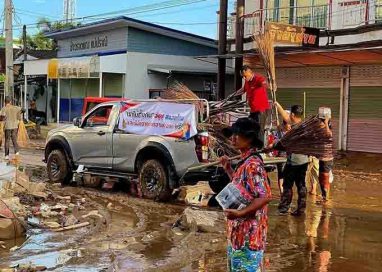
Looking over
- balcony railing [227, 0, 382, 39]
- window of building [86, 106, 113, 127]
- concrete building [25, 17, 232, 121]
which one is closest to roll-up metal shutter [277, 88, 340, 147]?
balcony railing [227, 0, 382, 39]

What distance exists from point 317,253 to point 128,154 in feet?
16.7

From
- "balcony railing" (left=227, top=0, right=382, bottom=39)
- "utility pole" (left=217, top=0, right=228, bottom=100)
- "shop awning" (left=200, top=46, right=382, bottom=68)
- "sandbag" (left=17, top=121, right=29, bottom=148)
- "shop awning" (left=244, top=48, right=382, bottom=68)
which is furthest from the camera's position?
"utility pole" (left=217, top=0, right=228, bottom=100)

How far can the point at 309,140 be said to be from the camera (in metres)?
5.68

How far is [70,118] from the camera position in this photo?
97.7ft

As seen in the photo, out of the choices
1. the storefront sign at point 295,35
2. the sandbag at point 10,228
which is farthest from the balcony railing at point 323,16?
the sandbag at point 10,228

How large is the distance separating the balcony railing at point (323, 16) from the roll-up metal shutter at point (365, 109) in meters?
1.48

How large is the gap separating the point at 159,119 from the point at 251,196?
6738mm

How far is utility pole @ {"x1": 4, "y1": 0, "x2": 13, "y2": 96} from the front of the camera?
25500 millimetres

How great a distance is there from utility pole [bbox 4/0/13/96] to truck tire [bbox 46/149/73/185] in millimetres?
13273

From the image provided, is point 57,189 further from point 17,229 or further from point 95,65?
point 95,65

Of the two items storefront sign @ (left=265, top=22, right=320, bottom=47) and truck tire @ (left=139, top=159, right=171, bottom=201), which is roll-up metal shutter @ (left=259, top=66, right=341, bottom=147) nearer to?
storefront sign @ (left=265, top=22, right=320, bottom=47)

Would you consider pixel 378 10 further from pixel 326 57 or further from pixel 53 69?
pixel 53 69

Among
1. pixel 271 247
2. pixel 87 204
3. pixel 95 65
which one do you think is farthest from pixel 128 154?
pixel 95 65

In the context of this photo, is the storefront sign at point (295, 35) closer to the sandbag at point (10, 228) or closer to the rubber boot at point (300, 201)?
the rubber boot at point (300, 201)
